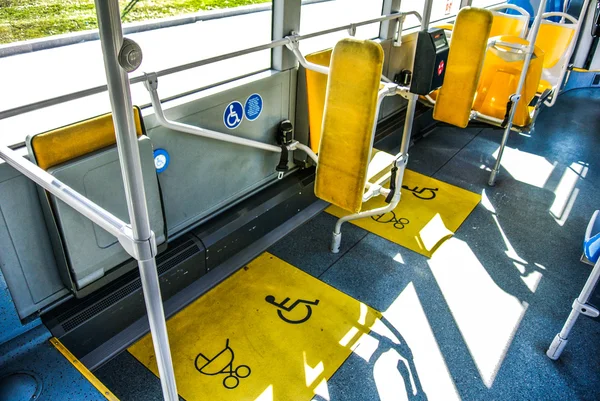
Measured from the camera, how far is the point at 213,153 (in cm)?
304

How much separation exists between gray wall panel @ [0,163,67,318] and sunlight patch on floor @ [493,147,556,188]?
3942 mm

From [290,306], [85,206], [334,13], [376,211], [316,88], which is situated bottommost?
[290,306]

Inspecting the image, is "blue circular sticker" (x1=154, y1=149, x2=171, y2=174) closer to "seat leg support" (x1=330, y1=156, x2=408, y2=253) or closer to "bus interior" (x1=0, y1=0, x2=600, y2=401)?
"bus interior" (x1=0, y1=0, x2=600, y2=401)

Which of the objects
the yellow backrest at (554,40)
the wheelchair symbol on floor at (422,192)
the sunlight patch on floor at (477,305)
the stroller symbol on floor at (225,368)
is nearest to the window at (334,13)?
the yellow backrest at (554,40)

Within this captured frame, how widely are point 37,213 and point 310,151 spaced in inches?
70.6

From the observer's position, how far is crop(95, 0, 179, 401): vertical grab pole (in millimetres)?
903

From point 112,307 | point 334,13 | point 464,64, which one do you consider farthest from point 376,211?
point 334,13

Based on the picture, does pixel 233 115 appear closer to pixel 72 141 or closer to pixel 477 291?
pixel 72 141

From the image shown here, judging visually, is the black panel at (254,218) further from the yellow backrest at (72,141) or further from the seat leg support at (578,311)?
the seat leg support at (578,311)

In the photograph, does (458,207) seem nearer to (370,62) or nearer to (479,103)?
(479,103)

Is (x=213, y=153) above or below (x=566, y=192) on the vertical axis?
above

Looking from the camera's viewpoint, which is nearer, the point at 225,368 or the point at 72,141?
the point at 72,141

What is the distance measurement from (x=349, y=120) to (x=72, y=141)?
132 cm

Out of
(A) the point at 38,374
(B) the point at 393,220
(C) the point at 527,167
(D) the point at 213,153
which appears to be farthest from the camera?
(C) the point at 527,167
